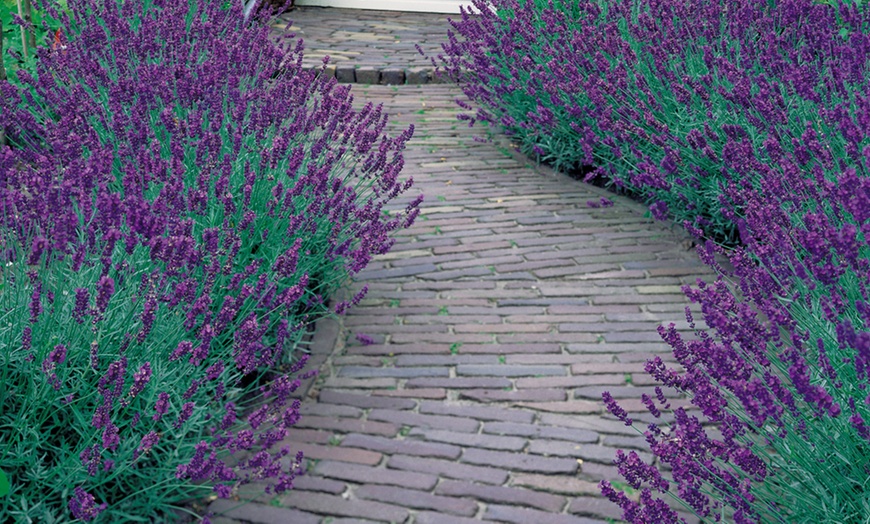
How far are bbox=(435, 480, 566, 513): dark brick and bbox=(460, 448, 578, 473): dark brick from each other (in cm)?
13

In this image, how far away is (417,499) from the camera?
10.1 ft

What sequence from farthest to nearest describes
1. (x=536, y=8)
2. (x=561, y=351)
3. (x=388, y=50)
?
(x=388, y=50)
(x=536, y=8)
(x=561, y=351)

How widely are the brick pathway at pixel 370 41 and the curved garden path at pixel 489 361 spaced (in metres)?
2.85

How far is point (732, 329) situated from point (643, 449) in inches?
38.1

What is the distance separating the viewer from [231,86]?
444 cm

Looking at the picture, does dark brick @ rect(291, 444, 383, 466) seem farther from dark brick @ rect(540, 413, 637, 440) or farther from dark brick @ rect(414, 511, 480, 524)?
dark brick @ rect(540, 413, 637, 440)

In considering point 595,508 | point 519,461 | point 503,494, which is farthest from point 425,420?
point 595,508

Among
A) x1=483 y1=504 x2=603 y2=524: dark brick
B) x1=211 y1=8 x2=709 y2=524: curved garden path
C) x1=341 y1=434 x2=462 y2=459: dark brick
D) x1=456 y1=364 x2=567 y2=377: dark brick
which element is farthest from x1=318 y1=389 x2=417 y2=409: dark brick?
x1=483 y1=504 x2=603 y2=524: dark brick

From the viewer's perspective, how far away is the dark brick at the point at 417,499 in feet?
9.98

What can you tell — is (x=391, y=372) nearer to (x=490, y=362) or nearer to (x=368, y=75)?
(x=490, y=362)

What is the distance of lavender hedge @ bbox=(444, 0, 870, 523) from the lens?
2.47m

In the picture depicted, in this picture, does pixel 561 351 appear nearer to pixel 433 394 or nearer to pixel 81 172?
pixel 433 394

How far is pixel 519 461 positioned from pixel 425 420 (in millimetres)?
428

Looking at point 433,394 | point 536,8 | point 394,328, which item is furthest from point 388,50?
point 433,394
